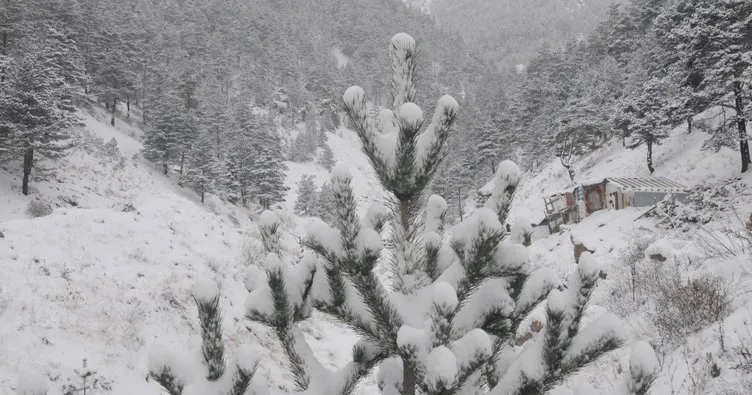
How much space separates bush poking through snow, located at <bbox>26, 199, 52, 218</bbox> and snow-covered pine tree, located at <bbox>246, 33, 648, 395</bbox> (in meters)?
20.8

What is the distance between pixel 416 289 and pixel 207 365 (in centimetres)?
105

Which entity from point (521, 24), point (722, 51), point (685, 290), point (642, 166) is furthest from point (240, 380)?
point (521, 24)

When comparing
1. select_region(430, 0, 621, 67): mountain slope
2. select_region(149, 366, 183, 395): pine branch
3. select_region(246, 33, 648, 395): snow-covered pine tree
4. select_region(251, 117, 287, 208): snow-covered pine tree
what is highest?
select_region(430, 0, 621, 67): mountain slope

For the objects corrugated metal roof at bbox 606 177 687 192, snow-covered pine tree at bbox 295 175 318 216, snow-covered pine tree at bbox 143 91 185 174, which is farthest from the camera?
snow-covered pine tree at bbox 295 175 318 216

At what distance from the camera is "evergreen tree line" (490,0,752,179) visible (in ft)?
58.5

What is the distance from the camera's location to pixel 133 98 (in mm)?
44969

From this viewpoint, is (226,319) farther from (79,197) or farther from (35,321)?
(79,197)

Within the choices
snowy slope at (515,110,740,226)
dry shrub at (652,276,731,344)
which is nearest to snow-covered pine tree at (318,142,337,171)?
snowy slope at (515,110,740,226)

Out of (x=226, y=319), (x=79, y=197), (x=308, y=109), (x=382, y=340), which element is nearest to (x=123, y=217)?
(x=226, y=319)

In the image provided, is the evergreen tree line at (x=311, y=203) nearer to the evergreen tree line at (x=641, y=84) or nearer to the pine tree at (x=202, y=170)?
the pine tree at (x=202, y=170)

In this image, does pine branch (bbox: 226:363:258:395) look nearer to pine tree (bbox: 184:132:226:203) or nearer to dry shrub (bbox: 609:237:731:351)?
dry shrub (bbox: 609:237:731:351)

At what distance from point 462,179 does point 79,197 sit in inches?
1469

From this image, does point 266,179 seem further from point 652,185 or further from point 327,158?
point 652,185

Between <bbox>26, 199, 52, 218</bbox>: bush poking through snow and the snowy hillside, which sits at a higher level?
the snowy hillside
